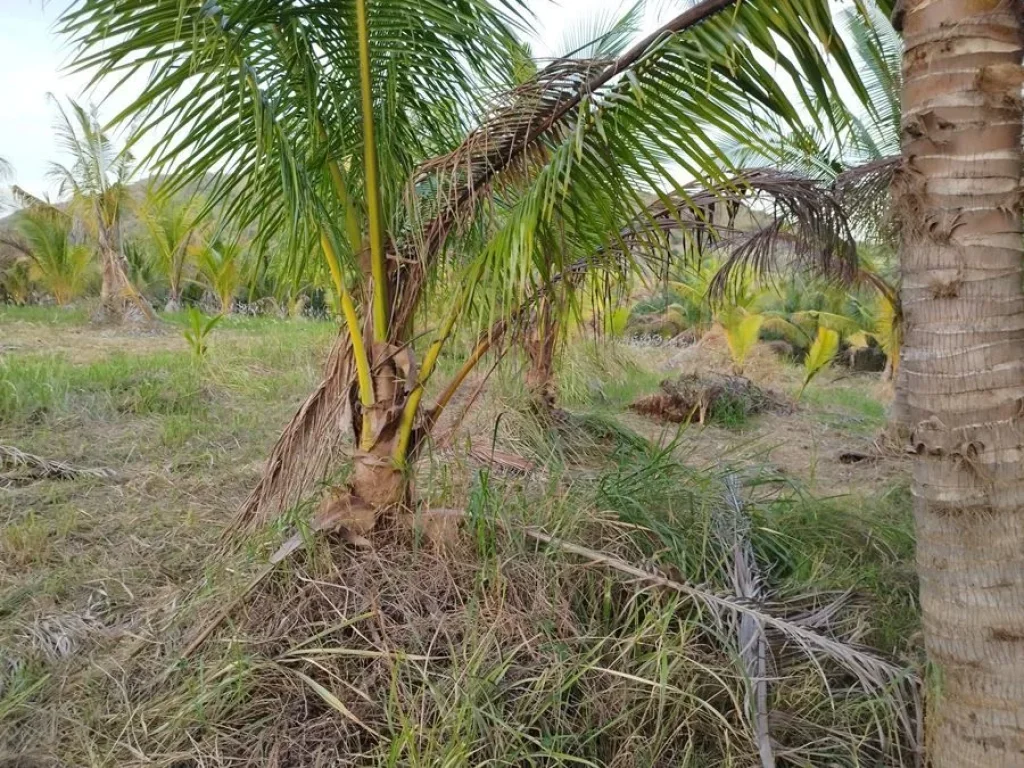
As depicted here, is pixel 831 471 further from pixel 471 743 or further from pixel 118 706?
pixel 118 706

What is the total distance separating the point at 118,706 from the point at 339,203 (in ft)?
5.90

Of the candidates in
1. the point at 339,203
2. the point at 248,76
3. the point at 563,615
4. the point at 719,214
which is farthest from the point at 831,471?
the point at 248,76

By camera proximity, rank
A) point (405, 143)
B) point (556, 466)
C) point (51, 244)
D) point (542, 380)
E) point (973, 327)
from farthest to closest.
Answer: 1. point (51, 244)
2. point (542, 380)
3. point (556, 466)
4. point (405, 143)
5. point (973, 327)

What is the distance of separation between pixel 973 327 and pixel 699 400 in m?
5.56

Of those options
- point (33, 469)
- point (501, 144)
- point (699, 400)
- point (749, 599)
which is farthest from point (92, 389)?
point (749, 599)

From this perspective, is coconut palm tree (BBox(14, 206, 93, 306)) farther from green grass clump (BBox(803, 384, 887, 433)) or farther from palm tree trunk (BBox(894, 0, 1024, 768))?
palm tree trunk (BBox(894, 0, 1024, 768))

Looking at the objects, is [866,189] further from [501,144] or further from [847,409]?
[847,409]

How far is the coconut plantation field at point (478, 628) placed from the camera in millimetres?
1888

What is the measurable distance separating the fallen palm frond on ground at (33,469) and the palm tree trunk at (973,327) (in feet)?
13.8

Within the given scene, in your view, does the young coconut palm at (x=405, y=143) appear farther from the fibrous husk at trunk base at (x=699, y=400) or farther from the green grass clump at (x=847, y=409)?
the green grass clump at (x=847, y=409)

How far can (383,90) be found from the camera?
253 cm

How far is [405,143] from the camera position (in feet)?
8.96

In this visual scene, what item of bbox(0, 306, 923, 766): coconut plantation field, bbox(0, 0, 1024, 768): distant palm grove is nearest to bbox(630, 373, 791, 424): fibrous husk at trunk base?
bbox(0, 306, 923, 766): coconut plantation field

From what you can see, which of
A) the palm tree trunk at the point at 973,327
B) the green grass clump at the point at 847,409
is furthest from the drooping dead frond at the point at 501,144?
the green grass clump at the point at 847,409
